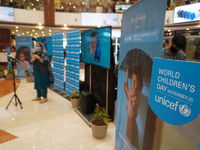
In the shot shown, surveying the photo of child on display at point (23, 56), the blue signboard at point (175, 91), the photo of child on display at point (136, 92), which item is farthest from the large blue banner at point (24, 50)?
the blue signboard at point (175, 91)

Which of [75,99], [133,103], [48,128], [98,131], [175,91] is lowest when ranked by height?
[48,128]

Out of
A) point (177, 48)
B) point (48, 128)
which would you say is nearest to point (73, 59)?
point (48, 128)

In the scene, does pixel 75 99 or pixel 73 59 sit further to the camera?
pixel 73 59

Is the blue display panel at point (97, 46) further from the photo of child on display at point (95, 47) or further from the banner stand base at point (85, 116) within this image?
the banner stand base at point (85, 116)

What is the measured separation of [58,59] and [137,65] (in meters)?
4.47

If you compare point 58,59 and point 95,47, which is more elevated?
point 95,47

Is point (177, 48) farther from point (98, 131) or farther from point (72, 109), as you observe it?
point (72, 109)

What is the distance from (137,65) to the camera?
5.73ft

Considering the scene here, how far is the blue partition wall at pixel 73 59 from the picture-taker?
4364 millimetres

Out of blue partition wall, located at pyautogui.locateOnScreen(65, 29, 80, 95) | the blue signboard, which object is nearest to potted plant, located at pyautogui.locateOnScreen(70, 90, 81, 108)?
blue partition wall, located at pyautogui.locateOnScreen(65, 29, 80, 95)

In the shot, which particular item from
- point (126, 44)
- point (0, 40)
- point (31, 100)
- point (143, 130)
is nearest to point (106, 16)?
point (0, 40)

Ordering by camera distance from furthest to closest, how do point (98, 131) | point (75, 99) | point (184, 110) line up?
point (75, 99), point (98, 131), point (184, 110)

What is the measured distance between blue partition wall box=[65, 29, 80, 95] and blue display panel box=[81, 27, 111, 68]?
0.58ft

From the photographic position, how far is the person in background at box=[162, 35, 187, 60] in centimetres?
221
